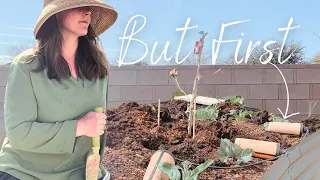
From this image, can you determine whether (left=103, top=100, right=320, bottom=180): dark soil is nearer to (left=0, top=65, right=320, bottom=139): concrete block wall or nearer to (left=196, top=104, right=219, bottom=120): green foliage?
(left=196, top=104, right=219, bottom=120): green foliage

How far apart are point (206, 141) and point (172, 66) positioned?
2.88 metres

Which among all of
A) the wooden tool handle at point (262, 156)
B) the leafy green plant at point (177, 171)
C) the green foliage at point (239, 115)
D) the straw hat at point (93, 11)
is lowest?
the wooden tool handle at point (262, 156)

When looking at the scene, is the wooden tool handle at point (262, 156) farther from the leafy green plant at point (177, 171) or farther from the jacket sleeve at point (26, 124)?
the jacket sleeve at point (26, 124)

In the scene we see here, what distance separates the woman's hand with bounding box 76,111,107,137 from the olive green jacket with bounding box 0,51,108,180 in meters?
0.02

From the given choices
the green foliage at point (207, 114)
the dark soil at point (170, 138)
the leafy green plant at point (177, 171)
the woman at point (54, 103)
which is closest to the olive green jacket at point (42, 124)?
the woman at point (54, 103)

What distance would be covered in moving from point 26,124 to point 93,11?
56 centimetres

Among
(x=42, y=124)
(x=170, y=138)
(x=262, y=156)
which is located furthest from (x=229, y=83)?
(x=42, y=124)

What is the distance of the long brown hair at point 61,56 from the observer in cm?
135

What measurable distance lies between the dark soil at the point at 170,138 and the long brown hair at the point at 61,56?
93 cm

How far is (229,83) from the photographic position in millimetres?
5703

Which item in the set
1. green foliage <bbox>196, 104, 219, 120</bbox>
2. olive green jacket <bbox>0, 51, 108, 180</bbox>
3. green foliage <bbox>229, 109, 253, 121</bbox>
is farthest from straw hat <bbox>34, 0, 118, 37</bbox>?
green foliage <bbox>229, 109, 253, 121</bbox>

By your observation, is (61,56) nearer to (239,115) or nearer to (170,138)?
(170,138)

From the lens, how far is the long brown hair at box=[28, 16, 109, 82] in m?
1.35

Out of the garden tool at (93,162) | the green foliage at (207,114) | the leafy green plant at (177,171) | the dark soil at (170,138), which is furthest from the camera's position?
the green foliage at (207,114)
